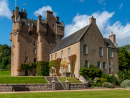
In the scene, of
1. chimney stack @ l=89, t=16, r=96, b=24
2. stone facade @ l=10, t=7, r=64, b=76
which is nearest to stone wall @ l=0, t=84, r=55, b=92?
chimney stack @ l=89, t=16, r=96, b=24

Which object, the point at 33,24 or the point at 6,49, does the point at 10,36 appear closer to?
the point at 33,24

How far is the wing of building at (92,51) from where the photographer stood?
30.8 m

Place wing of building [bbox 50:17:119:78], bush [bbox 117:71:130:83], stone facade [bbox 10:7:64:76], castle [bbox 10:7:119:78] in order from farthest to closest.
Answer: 1. stone facade [bbox 10:7:64:76]
2. castle [bbox 10:7:119:78]
3. wing of building [bbox 50:17:119:78]
4. bush [bbox 117:71:130:83]

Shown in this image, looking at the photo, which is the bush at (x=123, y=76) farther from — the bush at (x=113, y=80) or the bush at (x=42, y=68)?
the bush at (x=42, y=68)

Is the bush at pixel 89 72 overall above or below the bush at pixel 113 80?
above

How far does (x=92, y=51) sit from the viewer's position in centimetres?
3219

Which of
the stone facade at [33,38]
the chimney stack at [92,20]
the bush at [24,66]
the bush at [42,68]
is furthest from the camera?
the stone facade at [33,38]

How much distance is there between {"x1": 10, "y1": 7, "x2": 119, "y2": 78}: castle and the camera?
3173 centimetres

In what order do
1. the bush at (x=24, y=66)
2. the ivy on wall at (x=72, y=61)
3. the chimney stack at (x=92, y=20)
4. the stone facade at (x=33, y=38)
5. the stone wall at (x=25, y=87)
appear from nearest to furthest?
1. the stone wall at (x=25, y=87)
2. the ivy on wall at (x=72, y=61)
3. the chimney stack at (x=92, y=20)
4. the bush at (x=24, y=66)
5. the stone facade at (x=33, y=38)

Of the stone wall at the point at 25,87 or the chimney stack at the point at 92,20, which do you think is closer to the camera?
the stone wall at the point at 25,87

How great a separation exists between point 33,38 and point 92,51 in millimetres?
20620

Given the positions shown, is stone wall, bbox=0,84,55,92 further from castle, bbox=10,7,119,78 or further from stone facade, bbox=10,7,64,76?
stone facade, bbox=10,7,64,76

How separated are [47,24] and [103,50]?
19.8 m

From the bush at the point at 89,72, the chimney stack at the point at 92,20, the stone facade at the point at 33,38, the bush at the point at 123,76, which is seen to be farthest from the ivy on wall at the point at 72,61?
the stone facade at the point at 33,38
